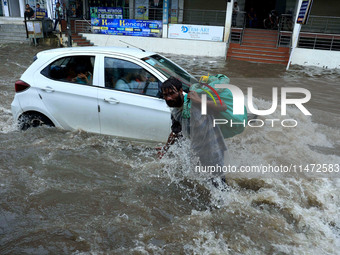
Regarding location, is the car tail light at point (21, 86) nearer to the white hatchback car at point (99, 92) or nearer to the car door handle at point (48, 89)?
the white hatchback car at point (99, 92)

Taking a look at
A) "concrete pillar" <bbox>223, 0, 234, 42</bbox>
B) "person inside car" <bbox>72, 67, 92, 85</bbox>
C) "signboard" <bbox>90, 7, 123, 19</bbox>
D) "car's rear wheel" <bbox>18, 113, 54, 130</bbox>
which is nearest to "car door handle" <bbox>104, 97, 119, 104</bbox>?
"person inside car" <bbox>72, 67, 92, 85</bbox>

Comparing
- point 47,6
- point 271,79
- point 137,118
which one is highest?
point 47,6

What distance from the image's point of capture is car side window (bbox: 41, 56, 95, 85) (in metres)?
4.42

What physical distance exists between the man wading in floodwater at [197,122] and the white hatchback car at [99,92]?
1.07 m

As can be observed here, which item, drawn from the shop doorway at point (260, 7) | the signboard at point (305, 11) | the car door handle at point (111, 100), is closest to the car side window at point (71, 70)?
the car door handle at point (111, 100)

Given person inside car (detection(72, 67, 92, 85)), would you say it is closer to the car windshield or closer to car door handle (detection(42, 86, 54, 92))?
car door handle (detection(42, 86, 54, 92))

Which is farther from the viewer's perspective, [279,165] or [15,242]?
[279,165]

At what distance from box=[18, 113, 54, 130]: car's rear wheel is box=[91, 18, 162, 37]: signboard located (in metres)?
14.2

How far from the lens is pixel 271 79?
39.0ft

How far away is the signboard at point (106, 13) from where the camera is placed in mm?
18062

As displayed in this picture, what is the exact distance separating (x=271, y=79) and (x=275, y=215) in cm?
967

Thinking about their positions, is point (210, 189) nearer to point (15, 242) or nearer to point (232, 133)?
point (232, 133)

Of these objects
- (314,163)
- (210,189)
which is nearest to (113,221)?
(210,189)

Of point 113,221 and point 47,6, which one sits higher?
point 47,6
